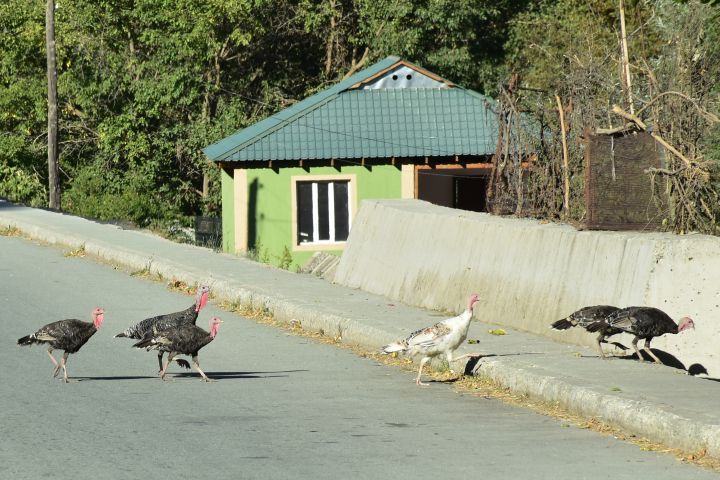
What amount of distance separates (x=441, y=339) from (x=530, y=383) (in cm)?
88

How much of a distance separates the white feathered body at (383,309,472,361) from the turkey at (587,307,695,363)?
132 centimetres

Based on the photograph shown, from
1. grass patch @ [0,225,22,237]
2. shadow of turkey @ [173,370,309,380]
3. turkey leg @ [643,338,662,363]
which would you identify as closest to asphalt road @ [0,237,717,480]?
shadow of turkey @ [173,370,309,380]

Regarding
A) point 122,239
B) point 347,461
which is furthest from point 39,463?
point 122,239

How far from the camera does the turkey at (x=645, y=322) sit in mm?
10969

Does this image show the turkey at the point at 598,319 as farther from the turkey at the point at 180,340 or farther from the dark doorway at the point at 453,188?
the dark doorway at the point at 453,188

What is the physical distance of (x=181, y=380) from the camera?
11.2 meters

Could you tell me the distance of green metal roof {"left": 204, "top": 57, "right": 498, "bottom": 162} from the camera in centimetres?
3544

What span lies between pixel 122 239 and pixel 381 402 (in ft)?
43.1

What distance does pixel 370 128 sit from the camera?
36500mm

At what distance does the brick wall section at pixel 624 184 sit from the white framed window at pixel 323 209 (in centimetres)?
2250

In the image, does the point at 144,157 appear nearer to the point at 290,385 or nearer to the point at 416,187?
the point at 416,187

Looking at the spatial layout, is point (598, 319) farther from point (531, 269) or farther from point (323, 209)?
point (323, 209)

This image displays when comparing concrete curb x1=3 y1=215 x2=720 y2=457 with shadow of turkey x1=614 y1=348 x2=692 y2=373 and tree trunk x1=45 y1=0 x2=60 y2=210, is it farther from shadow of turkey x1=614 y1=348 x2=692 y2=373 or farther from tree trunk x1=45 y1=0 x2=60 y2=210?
tree trunk x1=45 y1=0 x2=60 y2=210

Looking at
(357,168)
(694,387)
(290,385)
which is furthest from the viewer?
(357,168)
